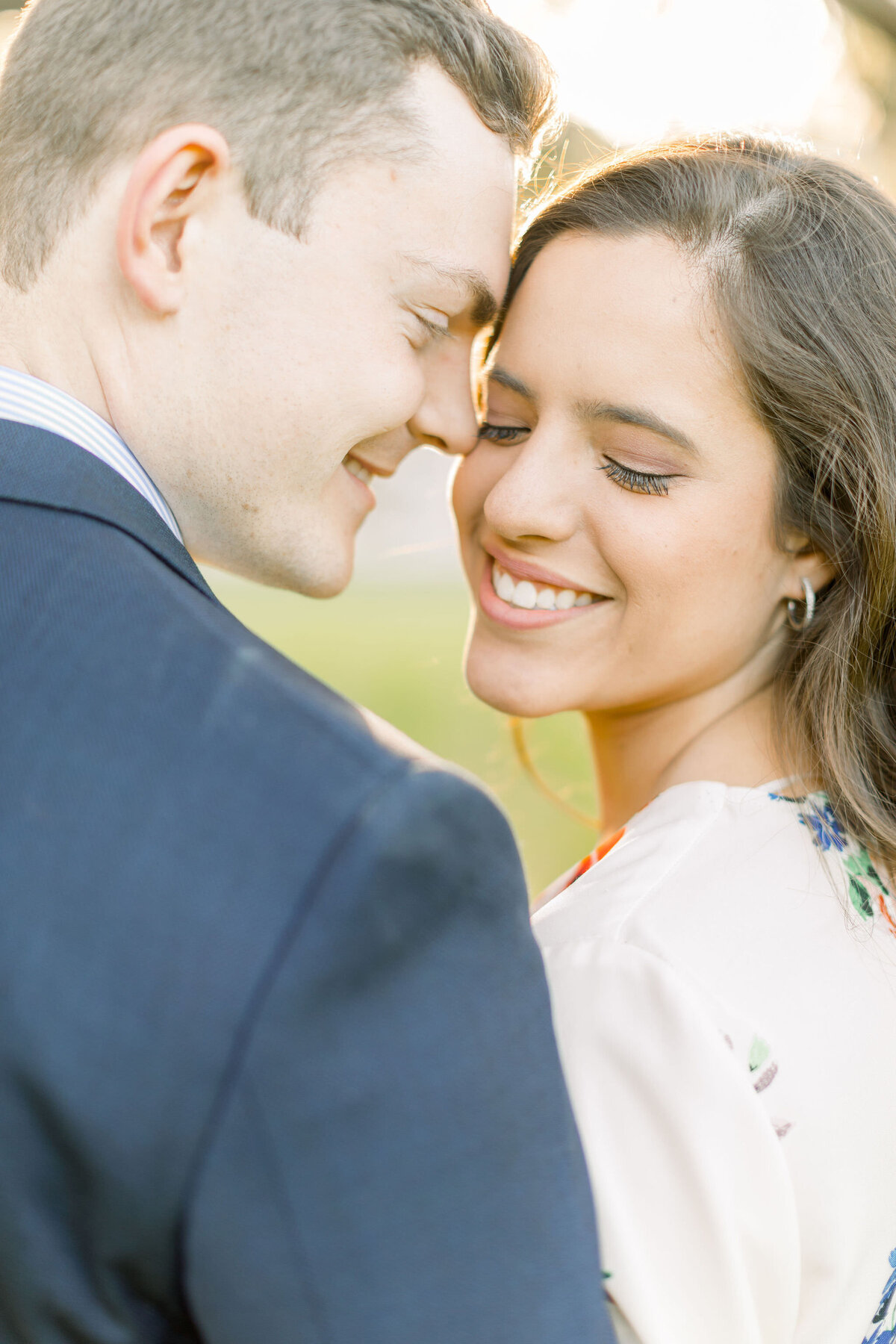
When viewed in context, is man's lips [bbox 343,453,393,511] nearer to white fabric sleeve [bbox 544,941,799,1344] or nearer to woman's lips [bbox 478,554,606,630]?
woman's lips [bbox 478,554,606,630]

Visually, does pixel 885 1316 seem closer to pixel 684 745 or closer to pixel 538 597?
pixel 684 745

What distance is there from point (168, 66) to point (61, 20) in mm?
209

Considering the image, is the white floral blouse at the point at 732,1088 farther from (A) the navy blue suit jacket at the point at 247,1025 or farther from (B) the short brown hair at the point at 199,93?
(B) the short brown hair at the point at 199,93

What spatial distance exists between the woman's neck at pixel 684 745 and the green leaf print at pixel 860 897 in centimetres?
21

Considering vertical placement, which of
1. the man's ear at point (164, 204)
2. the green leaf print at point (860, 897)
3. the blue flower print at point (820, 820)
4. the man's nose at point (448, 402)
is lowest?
the green leaf print at point (860, 897)

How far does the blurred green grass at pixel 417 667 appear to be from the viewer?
14.6ft

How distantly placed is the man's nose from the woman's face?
0.10m

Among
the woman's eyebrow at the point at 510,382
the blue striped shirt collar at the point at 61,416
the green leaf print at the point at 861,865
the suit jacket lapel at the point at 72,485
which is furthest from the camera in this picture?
the woman's eyebrow at the point at 510,382

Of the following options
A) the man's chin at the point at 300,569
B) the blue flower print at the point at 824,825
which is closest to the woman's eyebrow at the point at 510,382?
the man's chin at the point at 300,569

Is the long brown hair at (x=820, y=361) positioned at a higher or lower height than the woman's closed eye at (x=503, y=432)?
higher

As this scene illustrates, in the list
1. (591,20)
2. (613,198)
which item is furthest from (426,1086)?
(591,20)

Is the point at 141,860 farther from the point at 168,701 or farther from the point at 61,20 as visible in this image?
the point at 61,20

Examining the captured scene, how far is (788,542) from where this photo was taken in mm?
1804

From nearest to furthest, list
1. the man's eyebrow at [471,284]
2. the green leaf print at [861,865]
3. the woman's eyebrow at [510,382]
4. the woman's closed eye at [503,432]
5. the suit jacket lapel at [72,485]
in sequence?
1. the suit jacket lapel at [72,485]
2. the man's eyebrow at [471,284]
3. the green leaf print at [861,865]
4. the woman's eyebrow at [510,382]
5. the woman's closed eye at [503,432]
